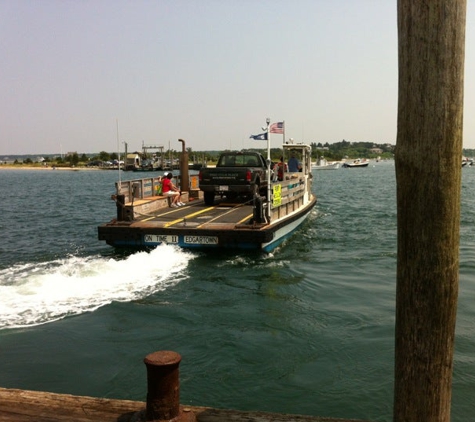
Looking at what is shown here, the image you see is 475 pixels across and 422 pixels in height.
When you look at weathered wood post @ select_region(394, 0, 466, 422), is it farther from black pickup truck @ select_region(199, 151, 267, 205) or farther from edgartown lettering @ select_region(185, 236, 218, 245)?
black pickup truck @ select_region(199, 151, 267, 205)

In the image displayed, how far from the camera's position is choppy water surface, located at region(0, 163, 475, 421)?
6574 mm

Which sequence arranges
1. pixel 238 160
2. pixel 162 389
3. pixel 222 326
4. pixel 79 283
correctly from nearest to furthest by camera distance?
pixel 162 389
pixel 222 326
pixel 79 283
pixel 238 160

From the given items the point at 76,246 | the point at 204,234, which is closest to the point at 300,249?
the point at 204,234

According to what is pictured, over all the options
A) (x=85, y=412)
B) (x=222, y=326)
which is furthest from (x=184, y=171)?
(x=85, y=412)

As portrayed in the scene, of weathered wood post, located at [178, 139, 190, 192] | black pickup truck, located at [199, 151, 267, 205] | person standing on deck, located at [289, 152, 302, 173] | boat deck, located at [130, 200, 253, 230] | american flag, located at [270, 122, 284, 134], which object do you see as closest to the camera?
boat deck, located at [130, 200, 253, 230]

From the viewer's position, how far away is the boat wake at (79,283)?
9250 mm

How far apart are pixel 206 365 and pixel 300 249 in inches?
357

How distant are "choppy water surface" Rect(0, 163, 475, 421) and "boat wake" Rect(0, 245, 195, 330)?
1.2 inches

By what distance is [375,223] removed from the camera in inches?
893

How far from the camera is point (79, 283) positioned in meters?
11.1

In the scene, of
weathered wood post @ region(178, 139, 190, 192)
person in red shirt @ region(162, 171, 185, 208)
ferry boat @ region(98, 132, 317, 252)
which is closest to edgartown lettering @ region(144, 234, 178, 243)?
ferry boat @ region(98, 132, 317, 252)

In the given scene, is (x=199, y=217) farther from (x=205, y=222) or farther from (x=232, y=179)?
(x=232, y=179)

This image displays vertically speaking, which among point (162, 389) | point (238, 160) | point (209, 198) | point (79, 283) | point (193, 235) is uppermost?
point (238, 160)

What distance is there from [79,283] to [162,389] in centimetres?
793
